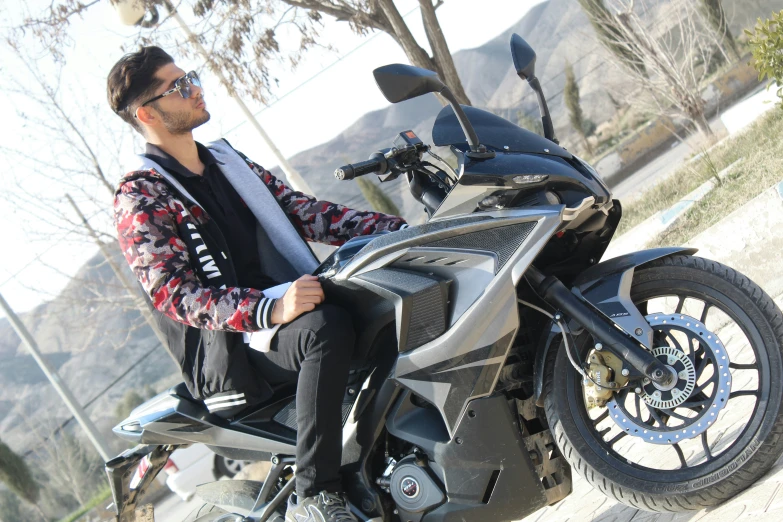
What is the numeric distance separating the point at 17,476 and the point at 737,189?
21.1 meters

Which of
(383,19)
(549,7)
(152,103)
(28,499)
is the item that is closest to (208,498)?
(152,103)

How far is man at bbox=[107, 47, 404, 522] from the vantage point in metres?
2.79

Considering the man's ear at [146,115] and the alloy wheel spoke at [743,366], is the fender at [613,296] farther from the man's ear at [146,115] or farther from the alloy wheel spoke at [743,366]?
the man's ear at [146,115]

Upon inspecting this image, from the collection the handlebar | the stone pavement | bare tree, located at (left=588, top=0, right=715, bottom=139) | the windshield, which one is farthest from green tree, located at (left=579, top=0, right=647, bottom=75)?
the handlebar

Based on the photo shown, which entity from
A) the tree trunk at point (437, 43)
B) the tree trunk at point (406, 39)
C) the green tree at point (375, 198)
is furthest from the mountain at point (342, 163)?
the tree trunk at point (437, 43)

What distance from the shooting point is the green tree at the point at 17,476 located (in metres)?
21.1

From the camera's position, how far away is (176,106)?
11.1 ft

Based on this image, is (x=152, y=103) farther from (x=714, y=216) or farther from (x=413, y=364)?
(x=714, y=216)

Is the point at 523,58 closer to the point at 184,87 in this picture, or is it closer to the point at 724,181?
the point at 184,87

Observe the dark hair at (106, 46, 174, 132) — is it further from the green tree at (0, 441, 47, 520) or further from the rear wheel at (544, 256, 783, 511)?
the green tree at (0, 441, 47, 520)

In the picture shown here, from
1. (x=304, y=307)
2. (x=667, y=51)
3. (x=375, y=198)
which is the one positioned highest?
(x=304, y=307)

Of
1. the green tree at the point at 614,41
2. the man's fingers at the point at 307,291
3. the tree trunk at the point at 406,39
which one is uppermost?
the tree trunk at the point at 406,39

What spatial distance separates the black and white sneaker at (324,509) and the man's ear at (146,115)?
5.68 ft

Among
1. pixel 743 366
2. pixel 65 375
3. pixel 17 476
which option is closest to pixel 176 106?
pixel 743 366
